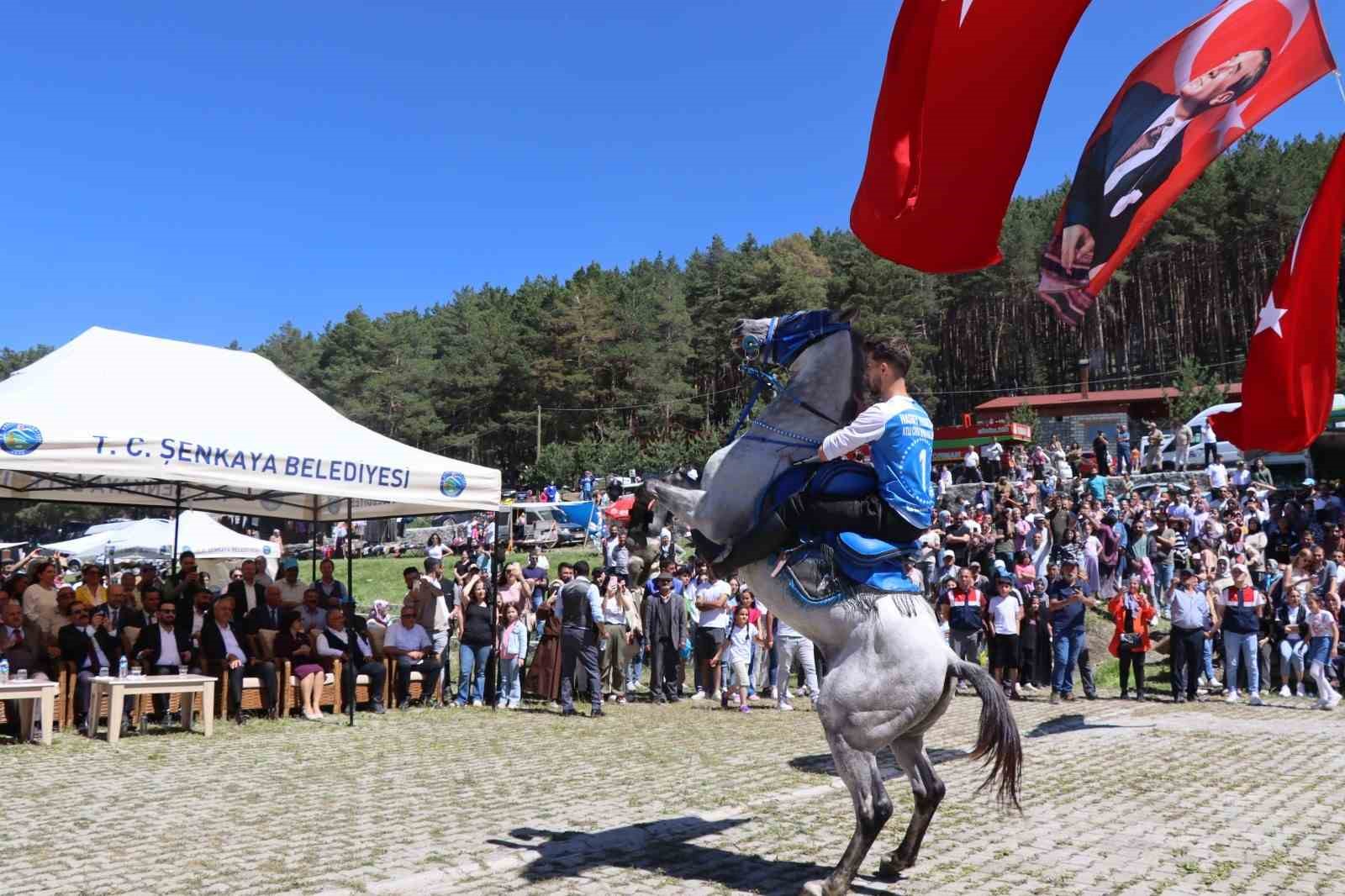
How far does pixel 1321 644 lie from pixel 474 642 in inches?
447

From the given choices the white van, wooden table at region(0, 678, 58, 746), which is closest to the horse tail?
wooden table at region(0, 678, 58, 746)

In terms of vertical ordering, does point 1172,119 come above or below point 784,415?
above

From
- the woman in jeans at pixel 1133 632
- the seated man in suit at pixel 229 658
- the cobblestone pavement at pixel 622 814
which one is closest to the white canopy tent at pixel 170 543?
the seated man in suit at pixel 229 658

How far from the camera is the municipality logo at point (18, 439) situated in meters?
9.67

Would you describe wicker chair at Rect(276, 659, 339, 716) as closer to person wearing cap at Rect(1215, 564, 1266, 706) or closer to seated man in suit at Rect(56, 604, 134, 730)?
seated man in suit at Rect(56, 604, 134, 730)

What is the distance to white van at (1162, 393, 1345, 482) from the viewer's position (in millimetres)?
28125

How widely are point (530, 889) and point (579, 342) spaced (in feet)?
206

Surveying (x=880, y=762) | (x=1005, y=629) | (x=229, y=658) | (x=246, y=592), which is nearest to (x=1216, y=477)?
(x=1005, y=629)

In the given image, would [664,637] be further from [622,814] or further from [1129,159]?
[1129,159]

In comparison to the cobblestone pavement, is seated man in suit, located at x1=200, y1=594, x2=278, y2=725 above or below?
above

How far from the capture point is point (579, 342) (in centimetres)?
6712

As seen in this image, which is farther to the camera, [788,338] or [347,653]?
[347,653]

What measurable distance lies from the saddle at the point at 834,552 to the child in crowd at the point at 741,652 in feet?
29.5

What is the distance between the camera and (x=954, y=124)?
7766 millimetres
